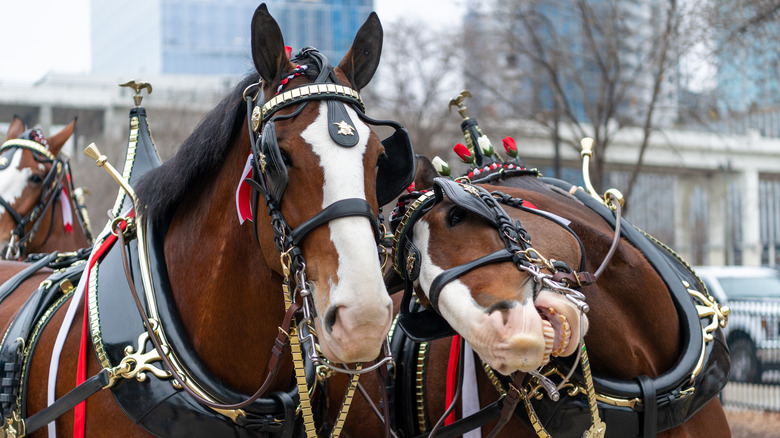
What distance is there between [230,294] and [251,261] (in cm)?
15

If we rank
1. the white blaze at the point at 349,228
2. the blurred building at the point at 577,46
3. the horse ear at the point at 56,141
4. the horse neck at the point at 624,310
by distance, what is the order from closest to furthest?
the white blaze at the point at 349,228 < the horse neck at the point at 624,310 < the horse ear at the point at 56,141 < the blurred building at the point at 577,46

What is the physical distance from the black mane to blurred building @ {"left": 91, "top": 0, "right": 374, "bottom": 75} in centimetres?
3306

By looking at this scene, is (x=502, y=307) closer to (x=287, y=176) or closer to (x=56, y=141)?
(x=287, y=176)

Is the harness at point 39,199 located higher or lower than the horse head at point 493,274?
higher

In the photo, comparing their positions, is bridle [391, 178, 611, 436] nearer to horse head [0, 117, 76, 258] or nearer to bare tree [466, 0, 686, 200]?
horse head [0, 117, 76, 258]

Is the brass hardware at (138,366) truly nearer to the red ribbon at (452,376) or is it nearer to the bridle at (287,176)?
the bridle at (287,176)

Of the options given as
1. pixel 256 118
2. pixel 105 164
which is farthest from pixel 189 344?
pixel 105 164

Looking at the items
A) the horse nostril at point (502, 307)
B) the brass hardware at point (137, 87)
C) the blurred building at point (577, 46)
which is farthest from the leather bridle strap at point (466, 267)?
the blurred building at point (577, 46)

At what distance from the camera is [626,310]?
341cm

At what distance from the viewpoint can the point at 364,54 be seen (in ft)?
9.53

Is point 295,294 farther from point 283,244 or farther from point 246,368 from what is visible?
point 246,368

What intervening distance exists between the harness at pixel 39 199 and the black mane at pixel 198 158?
303 cm

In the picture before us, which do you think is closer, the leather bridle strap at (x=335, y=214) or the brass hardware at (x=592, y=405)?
the leather bridle strap at (x=335, y=214)

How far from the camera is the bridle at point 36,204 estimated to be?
222 inches
